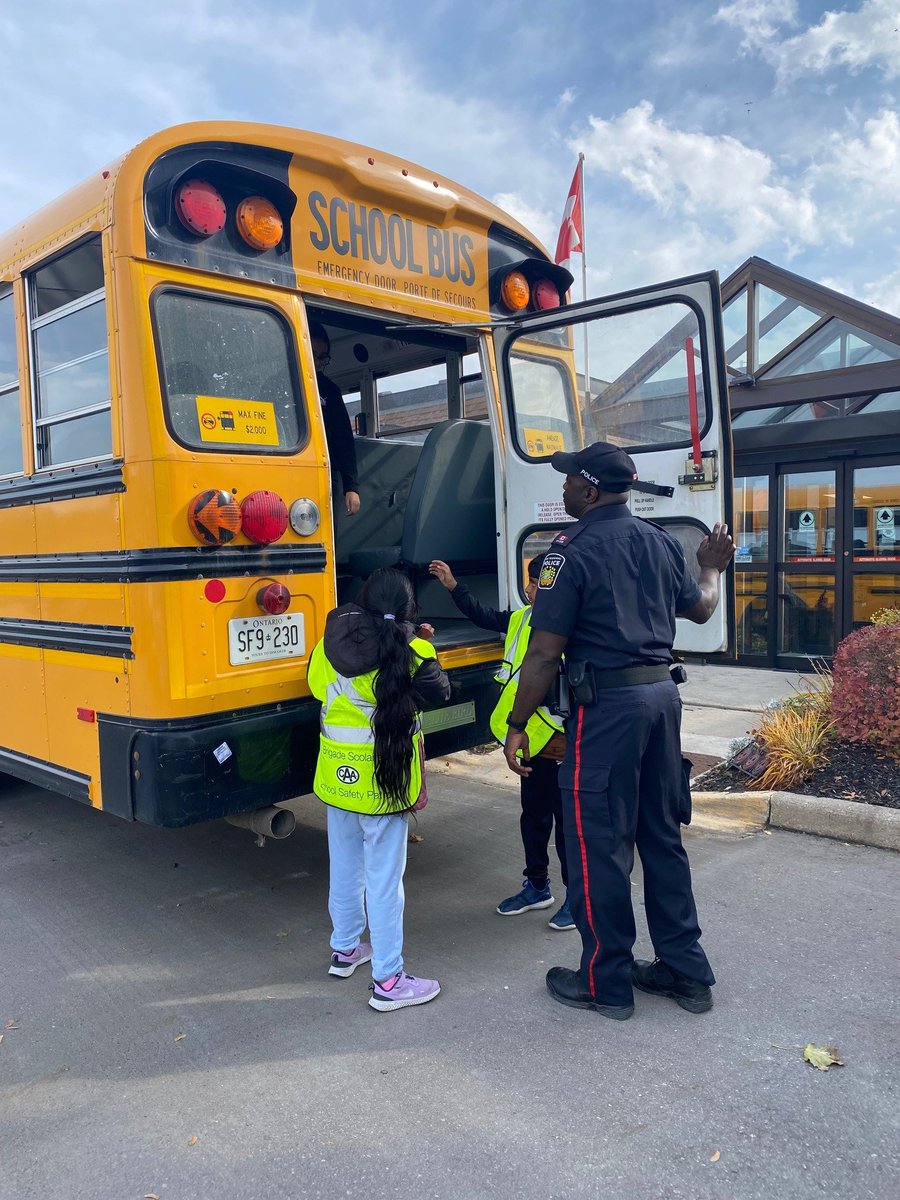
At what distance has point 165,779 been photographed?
10.3ft

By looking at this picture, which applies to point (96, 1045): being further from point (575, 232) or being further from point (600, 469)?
point (575, 232)

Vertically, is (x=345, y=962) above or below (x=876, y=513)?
below

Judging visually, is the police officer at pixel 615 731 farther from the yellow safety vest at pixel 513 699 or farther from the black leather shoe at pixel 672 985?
the yellow safety vest at pixel 513 699

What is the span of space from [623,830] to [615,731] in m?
0.34

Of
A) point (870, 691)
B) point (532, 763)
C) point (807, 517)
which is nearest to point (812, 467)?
point (807, 517)

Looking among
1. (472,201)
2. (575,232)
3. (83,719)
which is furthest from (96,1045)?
(575,232)

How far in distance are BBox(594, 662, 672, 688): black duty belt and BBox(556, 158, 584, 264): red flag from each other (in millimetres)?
3393

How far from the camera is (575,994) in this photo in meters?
3.18

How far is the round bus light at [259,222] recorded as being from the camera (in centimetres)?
345

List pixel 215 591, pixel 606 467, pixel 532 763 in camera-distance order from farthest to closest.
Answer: pixel 532 763 < pixel 215 591 < pixel 606 467

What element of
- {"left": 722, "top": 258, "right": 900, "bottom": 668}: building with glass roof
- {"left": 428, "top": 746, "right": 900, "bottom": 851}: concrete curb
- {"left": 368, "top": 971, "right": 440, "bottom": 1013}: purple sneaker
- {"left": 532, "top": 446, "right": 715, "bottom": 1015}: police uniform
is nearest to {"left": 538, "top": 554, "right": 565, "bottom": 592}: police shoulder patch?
{"left": 532, "top": 446, "right": 715, "bottom": 1015}: police uniform

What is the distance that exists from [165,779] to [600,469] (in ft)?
6.11

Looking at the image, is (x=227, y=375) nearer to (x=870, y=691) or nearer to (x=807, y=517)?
(x=870, y=691)

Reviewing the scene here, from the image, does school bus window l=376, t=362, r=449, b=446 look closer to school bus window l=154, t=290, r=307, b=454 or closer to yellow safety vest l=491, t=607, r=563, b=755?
school bus window l=154, t=290, r=307, b=454
